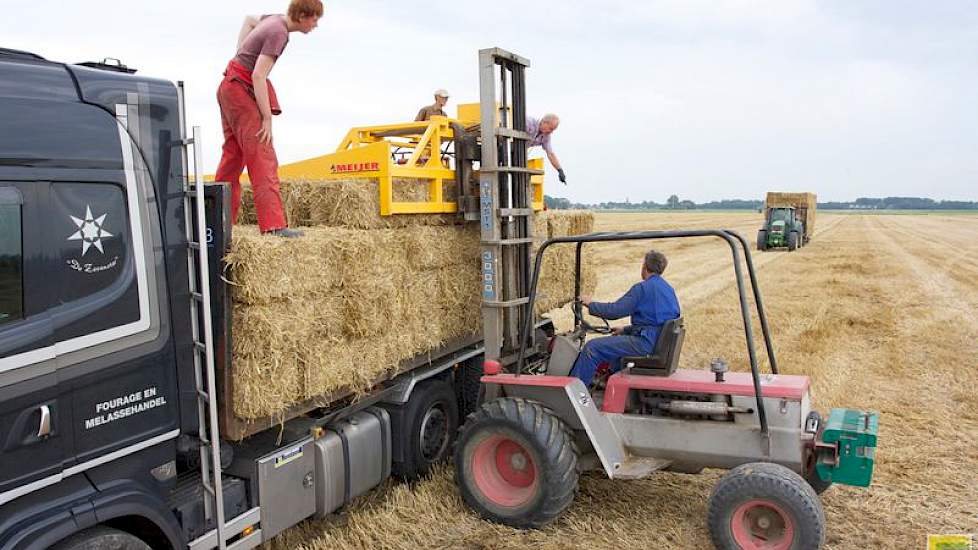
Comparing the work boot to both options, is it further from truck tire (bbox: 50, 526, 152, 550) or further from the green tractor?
the green tractor

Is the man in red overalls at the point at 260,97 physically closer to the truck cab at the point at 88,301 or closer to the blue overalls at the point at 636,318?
the truck cab at the point at 88,301

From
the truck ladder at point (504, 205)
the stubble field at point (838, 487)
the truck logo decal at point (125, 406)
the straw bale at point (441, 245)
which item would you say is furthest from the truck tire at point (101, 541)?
the truck ladder at point (504, 205)

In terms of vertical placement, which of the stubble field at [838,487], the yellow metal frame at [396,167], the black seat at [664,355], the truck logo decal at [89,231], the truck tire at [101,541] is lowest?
the stubble field at [838,487]

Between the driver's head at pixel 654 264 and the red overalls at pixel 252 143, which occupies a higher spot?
the red overalls at pixel 252 143

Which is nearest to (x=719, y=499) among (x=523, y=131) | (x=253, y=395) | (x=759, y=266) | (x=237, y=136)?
(x=253, y=395)

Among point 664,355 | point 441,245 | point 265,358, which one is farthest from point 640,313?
point 265,358

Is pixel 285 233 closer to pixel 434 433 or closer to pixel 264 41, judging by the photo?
pixel 264 41

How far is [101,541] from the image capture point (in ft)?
12.2

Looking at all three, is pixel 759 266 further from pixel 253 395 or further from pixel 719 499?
pixel 253 395

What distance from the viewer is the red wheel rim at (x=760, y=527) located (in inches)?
208

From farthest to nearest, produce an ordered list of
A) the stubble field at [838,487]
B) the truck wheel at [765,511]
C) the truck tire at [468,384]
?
the truck tire at [468,384] → the stubble field at [838,487] → the truck wheel at [765,511]

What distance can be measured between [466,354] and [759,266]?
22.0 m

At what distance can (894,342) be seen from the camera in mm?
12781

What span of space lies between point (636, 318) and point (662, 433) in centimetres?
93
